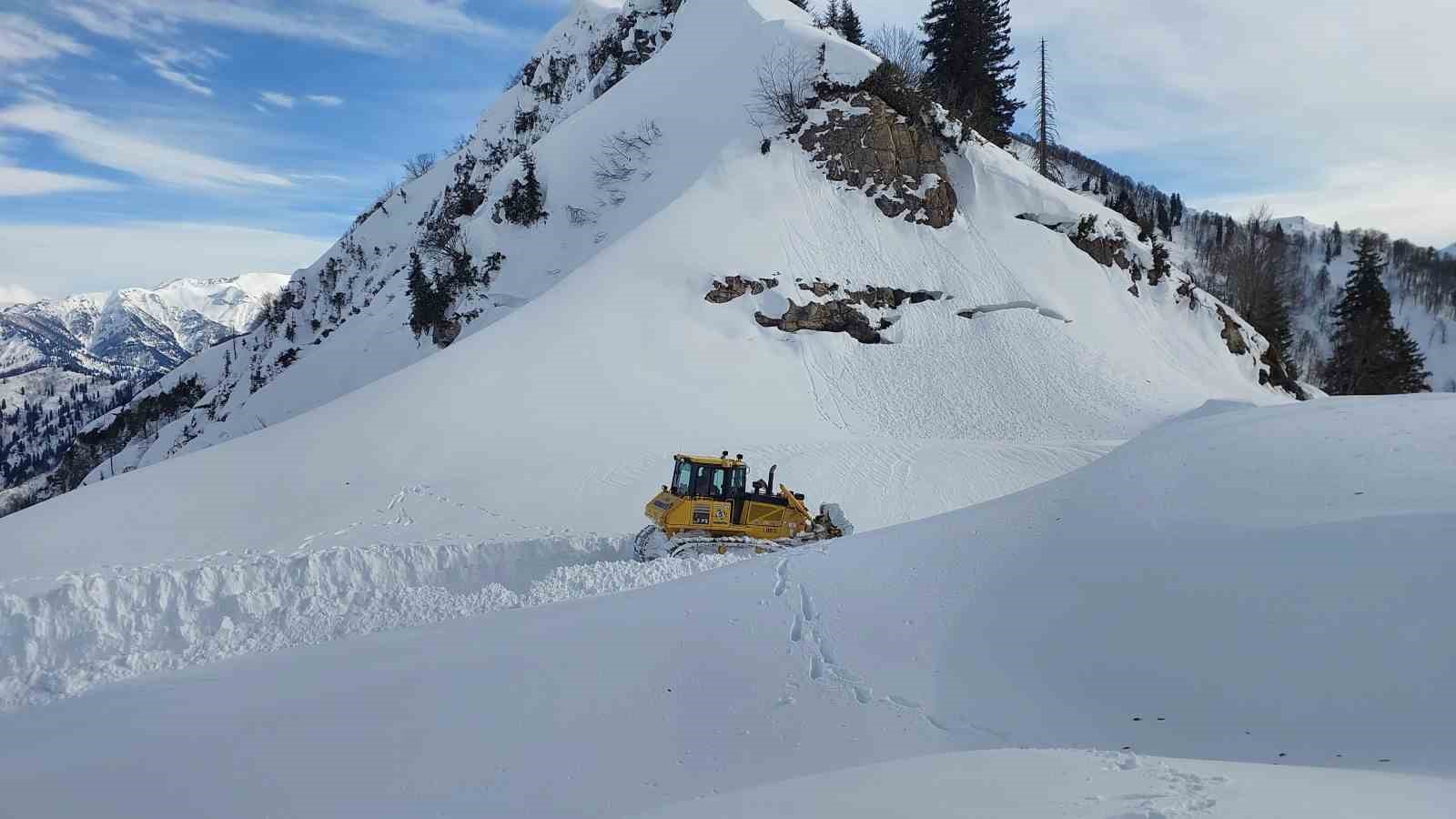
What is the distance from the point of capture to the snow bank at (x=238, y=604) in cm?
969

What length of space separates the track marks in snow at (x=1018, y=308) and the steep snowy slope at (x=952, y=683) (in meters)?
18.8

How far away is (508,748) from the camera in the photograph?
226 inches

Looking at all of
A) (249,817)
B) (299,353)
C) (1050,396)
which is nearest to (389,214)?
(299,353)

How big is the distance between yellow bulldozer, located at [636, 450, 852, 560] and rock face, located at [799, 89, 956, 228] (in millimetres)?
19399

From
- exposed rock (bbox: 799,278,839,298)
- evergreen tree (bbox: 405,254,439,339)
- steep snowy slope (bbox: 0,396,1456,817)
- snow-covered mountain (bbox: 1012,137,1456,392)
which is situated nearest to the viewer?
steep snowy slope (bbox: 0,396,1456,817)

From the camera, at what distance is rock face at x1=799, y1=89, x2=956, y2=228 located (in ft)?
97.2

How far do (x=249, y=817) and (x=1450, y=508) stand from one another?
31.0 ft

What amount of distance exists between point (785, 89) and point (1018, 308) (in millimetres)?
13562

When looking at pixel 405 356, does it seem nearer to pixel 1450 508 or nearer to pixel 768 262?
pixel 768 262

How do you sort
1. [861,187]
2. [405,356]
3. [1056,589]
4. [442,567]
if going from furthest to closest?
1. [405,356]
2. [861,187]
3. [442,567]
4. [1056,589]

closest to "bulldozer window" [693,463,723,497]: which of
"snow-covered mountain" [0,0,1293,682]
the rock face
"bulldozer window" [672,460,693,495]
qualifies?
"bulldozer window" [672,460,693,495]

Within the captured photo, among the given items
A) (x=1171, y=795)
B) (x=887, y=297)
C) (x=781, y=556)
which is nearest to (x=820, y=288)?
(x=887, y=297)

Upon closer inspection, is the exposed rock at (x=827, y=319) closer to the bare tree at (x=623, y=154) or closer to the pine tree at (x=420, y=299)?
the bare tree at (x=623, y=154)

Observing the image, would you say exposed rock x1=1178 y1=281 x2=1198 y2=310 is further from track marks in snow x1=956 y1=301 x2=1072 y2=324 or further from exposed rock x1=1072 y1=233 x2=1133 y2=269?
track marks in snow x1=956 y1=301 x2=1072 y2=324
